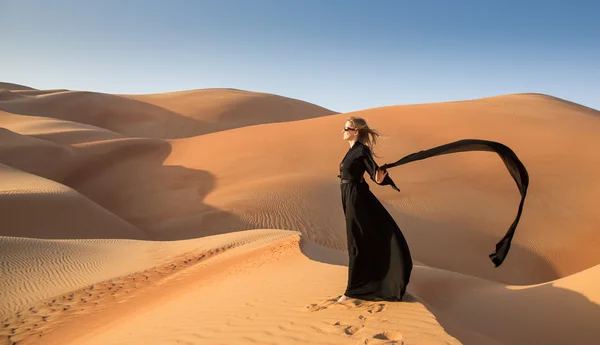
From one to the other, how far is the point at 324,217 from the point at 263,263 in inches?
289

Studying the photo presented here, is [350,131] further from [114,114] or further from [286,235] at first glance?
[114,114]

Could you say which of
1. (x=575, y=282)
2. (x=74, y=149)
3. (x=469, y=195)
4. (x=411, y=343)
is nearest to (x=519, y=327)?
(x=575, y=282)

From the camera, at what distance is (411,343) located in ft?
12.6

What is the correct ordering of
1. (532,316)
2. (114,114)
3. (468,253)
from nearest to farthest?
1. (532,316)
2. (468,253)
3. (114,114)

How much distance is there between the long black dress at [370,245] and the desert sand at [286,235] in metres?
0.23

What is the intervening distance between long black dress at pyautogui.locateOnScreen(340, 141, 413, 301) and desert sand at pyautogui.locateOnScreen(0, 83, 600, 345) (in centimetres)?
23

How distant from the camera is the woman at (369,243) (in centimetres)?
521

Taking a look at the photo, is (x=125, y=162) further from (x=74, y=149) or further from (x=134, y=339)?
(x=134, y=339)

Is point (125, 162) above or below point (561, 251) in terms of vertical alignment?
above

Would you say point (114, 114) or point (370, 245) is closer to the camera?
point (370, 245)

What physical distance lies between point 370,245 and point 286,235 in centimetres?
685

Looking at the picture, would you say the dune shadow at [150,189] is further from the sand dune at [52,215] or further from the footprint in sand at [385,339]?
the footprint in sand at [385,339]

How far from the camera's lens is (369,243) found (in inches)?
207

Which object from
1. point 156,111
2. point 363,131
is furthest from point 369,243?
point 156,111
